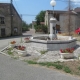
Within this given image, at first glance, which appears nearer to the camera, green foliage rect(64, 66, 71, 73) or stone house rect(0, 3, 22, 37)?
green foliage rect(64, 66, 71, 73)

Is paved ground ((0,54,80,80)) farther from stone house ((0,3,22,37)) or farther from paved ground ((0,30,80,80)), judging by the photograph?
stone house ((0,3,22,37))

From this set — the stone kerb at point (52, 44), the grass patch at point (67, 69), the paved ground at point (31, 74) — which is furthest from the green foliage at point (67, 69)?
the stone kerb at point (52, 44)

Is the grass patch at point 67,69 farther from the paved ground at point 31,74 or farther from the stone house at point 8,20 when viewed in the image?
the stone house at point 8,20

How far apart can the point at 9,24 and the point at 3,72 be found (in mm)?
37261

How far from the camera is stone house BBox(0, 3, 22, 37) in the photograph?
4456 cm

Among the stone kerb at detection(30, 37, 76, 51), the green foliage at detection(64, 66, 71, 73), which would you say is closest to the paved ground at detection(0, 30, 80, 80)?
the green foliage at detection(64, 66, 71, 73)

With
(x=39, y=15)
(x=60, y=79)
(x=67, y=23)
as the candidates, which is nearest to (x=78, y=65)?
(x=60, y=79)

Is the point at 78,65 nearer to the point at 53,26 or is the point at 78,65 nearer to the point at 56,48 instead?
the point at 56,48

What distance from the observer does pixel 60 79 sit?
8031 millimetres

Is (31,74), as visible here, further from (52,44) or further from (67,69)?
(52,44)

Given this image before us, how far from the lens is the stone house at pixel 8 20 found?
4456 cm

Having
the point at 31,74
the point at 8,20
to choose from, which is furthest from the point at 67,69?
the point at 8,20

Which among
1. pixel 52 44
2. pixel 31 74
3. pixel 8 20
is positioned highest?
pixel 8 20

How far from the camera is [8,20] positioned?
4600 centimetres
